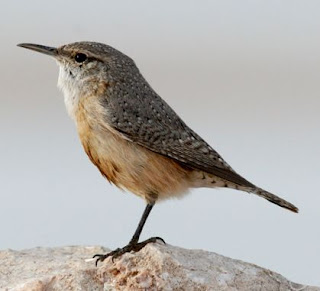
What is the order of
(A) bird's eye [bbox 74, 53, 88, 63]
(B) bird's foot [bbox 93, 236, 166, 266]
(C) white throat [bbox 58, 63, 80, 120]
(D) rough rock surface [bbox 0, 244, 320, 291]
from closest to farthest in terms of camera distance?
(D) rough rock surface [bbox 0, 244, 320, 291] → (B) bird's foot [bbox 93, 236, 166, 266] → (C) white throat [bbox 58, 63, 80, 120] → (A) bird's eye [bbox 74, 53, 88, 63]

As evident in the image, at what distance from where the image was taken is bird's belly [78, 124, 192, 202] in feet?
20.4

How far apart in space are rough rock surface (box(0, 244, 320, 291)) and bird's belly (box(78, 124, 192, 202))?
2.54 feet

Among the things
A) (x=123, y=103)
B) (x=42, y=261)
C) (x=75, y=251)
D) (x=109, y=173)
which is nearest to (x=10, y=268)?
(x=42, y=261)

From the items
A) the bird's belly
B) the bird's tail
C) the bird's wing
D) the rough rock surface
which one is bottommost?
the rough rock surface

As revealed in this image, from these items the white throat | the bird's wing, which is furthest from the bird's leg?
the white throat

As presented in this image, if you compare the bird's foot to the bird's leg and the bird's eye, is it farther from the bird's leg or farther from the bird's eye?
the bird's eye

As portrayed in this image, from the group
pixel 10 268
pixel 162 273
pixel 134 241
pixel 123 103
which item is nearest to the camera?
pixel 162 273

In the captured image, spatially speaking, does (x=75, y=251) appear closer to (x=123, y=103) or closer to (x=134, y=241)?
(x=134, y=241)

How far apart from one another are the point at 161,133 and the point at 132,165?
39cm

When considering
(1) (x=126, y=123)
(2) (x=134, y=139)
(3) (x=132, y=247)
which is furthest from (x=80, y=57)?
(3) (x=132, y=247)

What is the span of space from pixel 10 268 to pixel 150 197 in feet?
4.21

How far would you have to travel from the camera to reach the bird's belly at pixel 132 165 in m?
6.21

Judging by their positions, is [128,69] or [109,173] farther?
[128,69]

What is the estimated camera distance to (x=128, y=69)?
22.5ft
